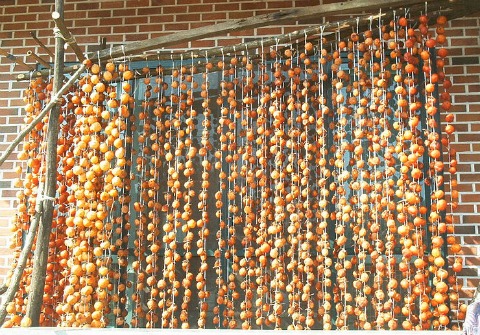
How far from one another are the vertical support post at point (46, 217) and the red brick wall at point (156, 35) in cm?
96

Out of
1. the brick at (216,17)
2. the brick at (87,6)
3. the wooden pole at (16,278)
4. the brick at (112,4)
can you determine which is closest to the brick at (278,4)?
the brick at (216,17)

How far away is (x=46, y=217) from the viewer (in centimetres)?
345

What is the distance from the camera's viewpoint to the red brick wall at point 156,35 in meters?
4.07

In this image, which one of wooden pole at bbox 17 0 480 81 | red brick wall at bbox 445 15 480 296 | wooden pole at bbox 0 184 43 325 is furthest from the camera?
red brick wall at bbox 445 15 480 296

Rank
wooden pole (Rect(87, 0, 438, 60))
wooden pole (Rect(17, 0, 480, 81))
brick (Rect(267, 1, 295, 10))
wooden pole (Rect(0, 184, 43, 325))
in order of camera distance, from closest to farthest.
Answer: wooden pole (Rect(0, 184, 43, 325)) < wooden pole (Rect(87, 0, 438, 60)) < wooden pole (Rect(17, 0, 480, 81)) < brick (Rect(267, 1, 295, 10))

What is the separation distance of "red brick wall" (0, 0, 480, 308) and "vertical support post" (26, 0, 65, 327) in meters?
0.96

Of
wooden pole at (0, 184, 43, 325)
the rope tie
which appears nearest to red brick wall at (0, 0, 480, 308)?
the rope tie

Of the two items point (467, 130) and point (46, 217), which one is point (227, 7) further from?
point (46, 217)

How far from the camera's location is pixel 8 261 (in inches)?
167

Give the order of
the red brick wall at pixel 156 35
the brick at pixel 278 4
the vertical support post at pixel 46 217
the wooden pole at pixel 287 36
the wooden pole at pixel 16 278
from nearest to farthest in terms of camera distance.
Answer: the wooden pole at pixel 16 278 → the vertical support post at pixel 46 217 → the wooden pole at pixel 287 36 → the red brick wall at pixel 156 35 → the brick at pixel 278 4

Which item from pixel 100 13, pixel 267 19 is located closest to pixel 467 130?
pixel 267 19

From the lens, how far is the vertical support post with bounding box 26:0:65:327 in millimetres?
3359

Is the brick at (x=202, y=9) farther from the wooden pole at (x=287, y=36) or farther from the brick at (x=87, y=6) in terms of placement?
the brick at (x=87, y=6)

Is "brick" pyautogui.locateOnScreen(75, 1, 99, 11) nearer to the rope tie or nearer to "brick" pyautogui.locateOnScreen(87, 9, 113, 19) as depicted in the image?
"brick" pyautogui.locateOnScreen(87, 9, 113, 19)
